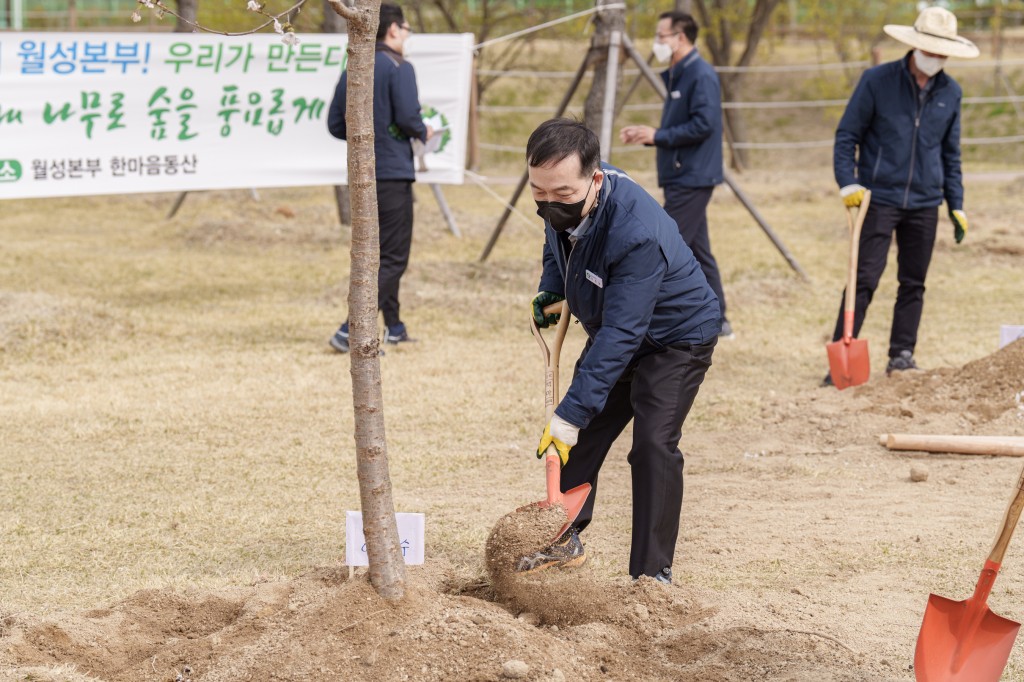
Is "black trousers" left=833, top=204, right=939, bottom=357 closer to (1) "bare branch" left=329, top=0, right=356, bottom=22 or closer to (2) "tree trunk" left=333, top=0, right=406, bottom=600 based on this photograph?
(2) "tree trunk" left=333, top=0, right=406, bottom=600

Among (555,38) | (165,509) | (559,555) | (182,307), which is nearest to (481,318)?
(182,307)

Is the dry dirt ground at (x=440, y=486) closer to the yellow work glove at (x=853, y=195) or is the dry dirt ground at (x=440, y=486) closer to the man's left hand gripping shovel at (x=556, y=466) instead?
the man's left hand gripping shovel at (x=556, y=466)

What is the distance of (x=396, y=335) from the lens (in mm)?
7672

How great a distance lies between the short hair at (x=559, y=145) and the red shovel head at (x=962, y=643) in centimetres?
161

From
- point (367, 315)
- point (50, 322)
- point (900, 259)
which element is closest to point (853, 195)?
point (900, 259)

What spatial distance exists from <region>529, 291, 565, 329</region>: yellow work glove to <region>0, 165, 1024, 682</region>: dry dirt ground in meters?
0.88

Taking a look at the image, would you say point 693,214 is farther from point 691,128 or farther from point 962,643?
point 962,643

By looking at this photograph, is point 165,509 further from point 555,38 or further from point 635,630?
point 555,38

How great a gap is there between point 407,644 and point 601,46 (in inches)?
250

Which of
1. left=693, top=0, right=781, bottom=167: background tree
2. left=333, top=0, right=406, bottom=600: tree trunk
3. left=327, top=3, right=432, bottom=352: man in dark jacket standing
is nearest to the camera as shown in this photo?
left=333, top=0, right=406, bottom=600: tree trunk

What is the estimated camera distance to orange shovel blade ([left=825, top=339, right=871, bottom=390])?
638cm

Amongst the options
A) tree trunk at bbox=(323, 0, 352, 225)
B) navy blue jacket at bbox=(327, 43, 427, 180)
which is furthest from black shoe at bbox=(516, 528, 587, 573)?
tree trunk at bbox=(323, 0, 352, 225)

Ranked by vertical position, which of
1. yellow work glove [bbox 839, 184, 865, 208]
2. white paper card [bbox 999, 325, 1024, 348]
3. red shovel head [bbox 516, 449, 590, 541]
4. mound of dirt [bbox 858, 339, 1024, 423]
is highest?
yellow work glove [bbox 839, 184, 865, 208]

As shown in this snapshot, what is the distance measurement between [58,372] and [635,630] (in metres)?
4.70
